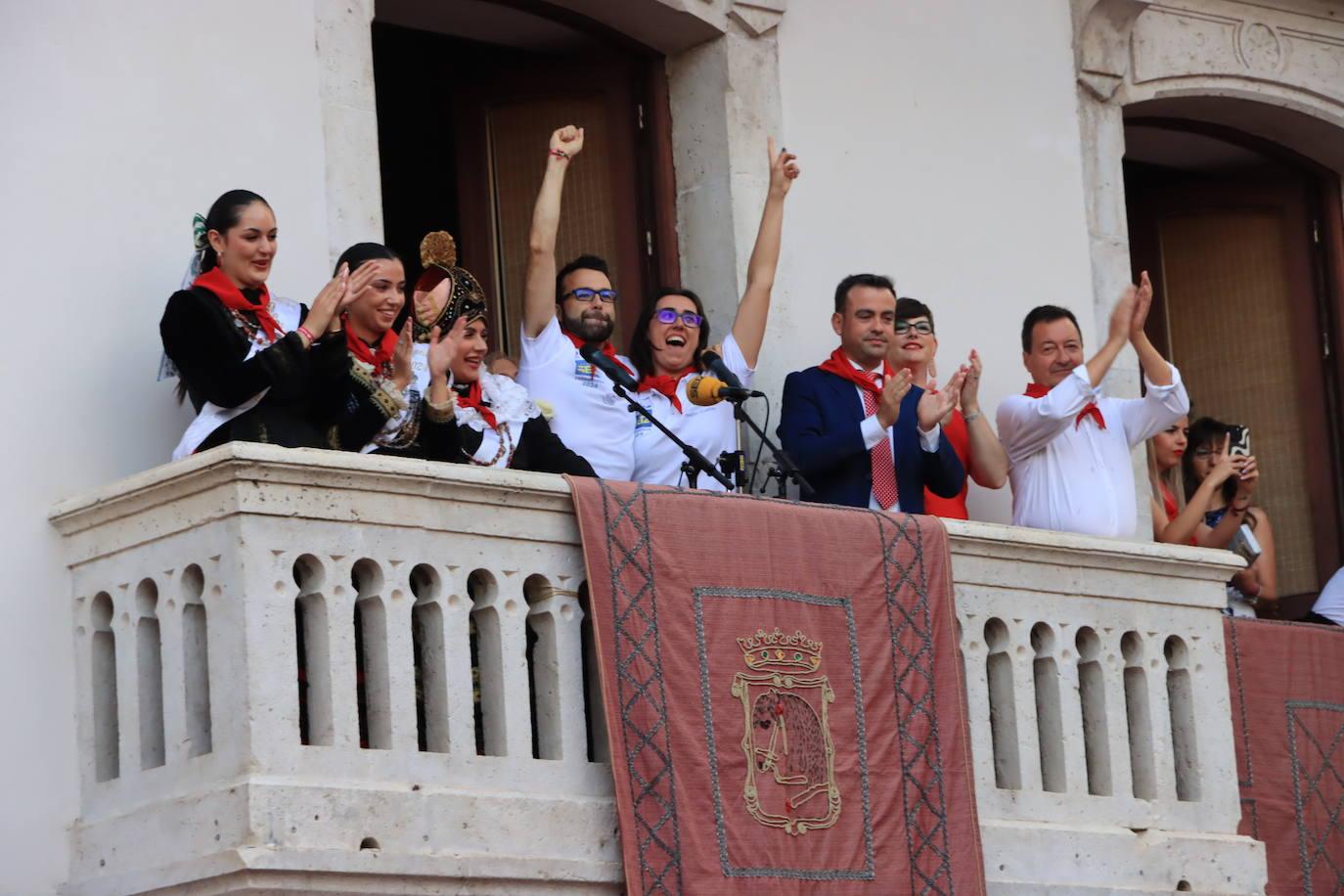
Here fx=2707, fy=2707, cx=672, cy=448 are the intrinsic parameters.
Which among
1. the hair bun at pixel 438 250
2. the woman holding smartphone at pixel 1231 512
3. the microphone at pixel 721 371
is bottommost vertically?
the woman holding smartphone at pixel 1231 512

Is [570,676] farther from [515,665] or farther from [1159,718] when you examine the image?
[1159,718]

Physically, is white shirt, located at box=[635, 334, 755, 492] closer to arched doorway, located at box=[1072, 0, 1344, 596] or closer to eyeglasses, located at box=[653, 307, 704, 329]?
eyeglasses, located at box=[653, 307, 704, 329]

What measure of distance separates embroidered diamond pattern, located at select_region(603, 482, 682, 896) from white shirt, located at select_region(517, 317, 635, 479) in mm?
906

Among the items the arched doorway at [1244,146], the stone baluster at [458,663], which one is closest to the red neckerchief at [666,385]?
the stone baluster at [458,663]

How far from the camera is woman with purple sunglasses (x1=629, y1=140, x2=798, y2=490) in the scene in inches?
359

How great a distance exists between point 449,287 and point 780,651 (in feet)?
4.96

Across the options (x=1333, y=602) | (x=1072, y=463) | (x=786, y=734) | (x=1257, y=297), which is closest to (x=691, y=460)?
(x=786, y=734)

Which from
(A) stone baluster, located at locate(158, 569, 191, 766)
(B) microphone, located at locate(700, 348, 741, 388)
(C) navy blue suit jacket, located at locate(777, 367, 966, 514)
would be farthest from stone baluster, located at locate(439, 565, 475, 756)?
(C) navy blue suit jacket, located at locate(777, 367, 966, 514)

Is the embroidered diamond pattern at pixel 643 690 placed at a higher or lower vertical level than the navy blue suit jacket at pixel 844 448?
lower

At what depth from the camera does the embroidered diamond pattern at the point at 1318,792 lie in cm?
1007

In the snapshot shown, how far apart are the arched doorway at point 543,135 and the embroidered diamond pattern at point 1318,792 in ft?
9.70

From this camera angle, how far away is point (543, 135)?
1080 cm

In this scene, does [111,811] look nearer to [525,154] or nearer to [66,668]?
[66,668]

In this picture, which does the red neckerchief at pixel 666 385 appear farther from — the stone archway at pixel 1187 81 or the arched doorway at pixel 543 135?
the stone archway at pixel 1187 81
